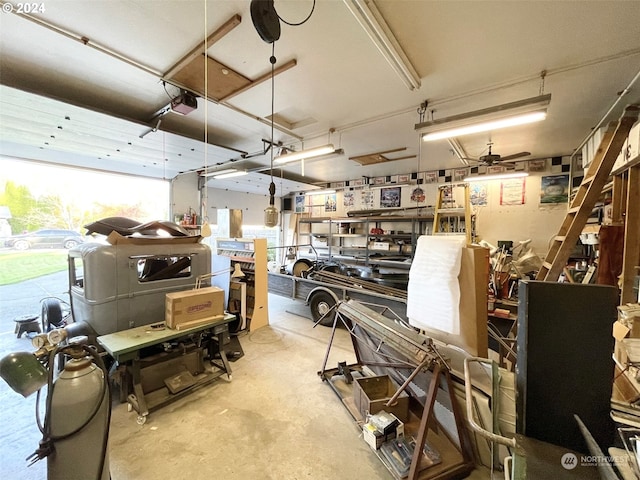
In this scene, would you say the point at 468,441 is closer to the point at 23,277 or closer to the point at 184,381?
the point at 184,381

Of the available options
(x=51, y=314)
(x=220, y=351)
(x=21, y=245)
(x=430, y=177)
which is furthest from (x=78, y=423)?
(x=430, y=177)

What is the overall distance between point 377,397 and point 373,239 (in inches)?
201

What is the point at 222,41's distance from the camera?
83.3 inches

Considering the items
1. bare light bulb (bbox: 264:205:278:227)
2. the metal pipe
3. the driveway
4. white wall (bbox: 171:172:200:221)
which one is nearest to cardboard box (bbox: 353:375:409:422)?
bare light bulb (bbox: 264:205:278:227)

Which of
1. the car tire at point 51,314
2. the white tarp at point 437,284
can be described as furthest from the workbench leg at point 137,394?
the white tarp at point 437,284

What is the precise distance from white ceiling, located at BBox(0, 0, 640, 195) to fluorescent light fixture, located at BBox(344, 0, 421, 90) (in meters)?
0.07

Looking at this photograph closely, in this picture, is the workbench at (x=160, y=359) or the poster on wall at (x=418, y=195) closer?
the workbench at (x=160, y=359)

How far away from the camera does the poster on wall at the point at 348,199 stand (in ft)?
26.3

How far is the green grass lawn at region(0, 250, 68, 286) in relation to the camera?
14.8 ft

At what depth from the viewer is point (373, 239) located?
7062mm

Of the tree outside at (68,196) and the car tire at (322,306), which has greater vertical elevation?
the tree outside at (68,196)

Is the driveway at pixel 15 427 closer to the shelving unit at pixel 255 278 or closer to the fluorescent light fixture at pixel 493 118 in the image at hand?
the shelving unit at pixel 255 278

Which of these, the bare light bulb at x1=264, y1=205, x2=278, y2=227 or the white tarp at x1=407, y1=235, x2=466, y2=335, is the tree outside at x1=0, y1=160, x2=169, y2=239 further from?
the white tarp at x1=407, y1=235, x2=466, y2=335

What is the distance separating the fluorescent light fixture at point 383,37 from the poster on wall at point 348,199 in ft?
A: 17.9
